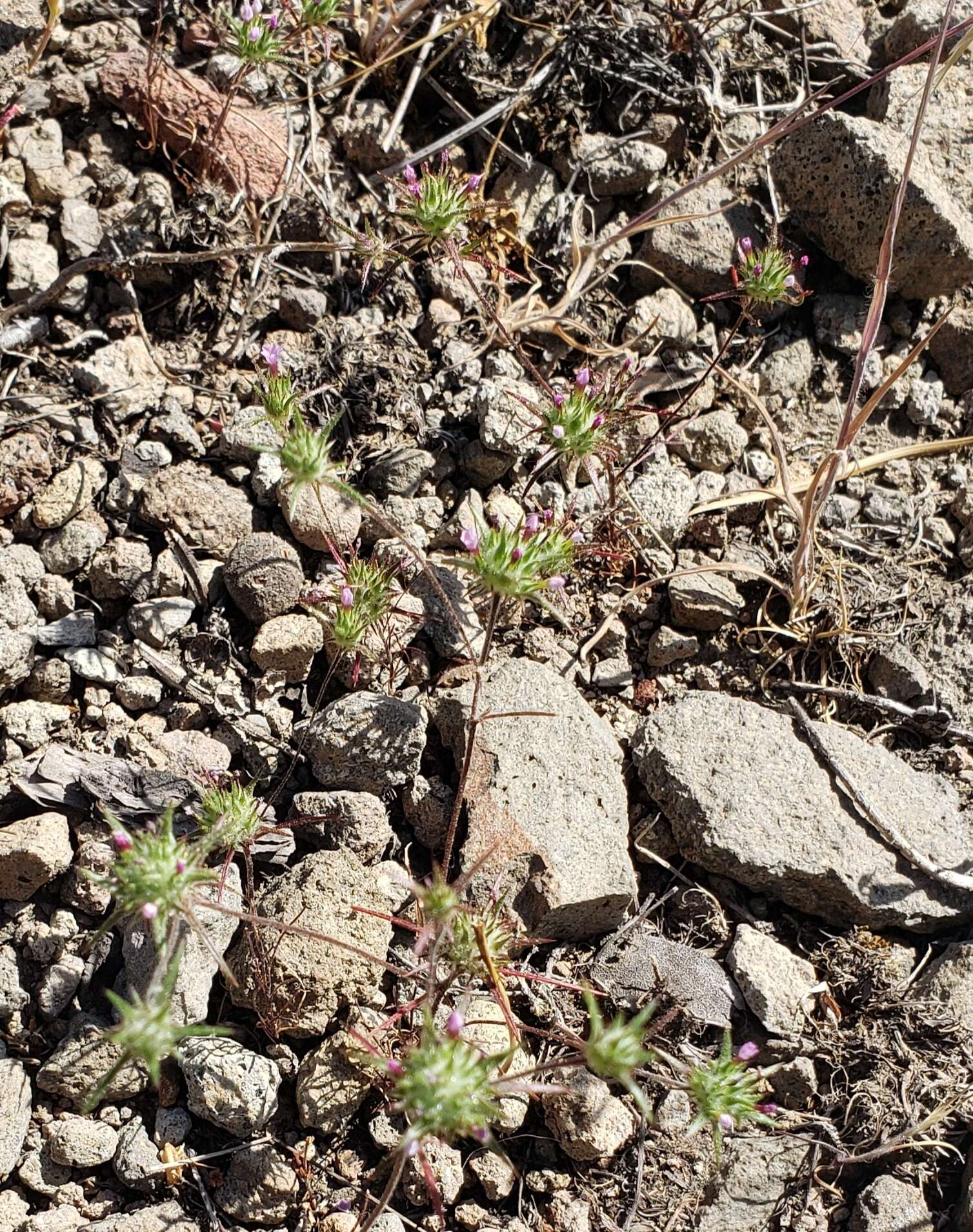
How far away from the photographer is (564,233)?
14.8 ft

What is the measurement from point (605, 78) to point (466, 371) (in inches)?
60.3

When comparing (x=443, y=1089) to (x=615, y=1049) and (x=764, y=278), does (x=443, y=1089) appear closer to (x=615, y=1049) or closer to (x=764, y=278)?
(x=615, y=1049)

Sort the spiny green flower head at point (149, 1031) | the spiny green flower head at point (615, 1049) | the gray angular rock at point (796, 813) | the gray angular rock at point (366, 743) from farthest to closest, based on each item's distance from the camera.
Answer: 1. the gray angular rock at point (796, 813)
2. the gray angular rock at point (366, 743)
3. the spiny green flower head at point (615, 1049)
4. the spiny green flower head at point (149, 1031)

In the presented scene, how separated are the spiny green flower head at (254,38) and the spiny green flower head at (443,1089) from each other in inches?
129

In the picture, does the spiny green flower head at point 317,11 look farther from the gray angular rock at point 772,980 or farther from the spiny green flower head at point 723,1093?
the spiny green flower head at point 723,1093

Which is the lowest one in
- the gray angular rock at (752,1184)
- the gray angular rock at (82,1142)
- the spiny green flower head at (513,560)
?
the gray angular rock at (82,1142)

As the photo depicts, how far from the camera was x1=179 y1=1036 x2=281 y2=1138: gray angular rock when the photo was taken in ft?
9.77

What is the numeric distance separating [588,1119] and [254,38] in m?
3.81

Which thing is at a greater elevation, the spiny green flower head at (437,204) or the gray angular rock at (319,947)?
Result: the spiny green flower head at (437,204)

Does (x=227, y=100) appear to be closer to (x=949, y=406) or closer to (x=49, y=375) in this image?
(x=49, y=375)

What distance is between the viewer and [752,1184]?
317 cm

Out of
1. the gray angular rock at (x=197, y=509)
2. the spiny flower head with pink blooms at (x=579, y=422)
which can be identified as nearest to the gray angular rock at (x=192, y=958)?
the gray angular rock at (x=197, y=509)

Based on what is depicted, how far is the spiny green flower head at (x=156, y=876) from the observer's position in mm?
2480

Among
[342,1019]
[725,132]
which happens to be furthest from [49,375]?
[725,132]
